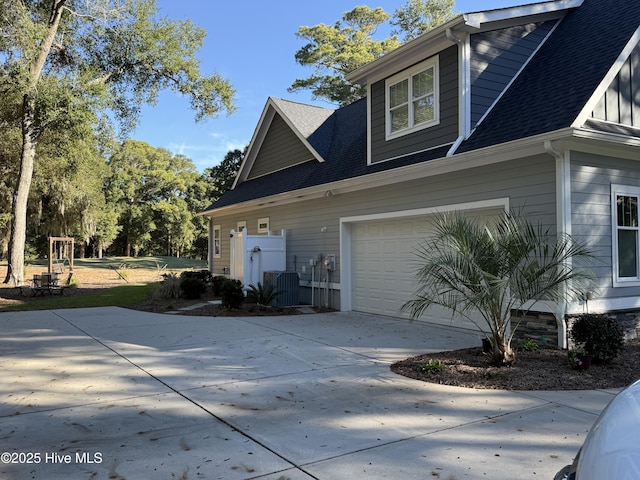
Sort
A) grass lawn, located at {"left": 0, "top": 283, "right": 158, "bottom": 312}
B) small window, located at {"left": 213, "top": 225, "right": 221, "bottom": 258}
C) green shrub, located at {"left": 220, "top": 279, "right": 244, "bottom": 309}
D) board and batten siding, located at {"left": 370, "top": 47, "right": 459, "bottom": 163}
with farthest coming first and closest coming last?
small window, located at {"left": 213, "top": 225, "right": 221, "bottom": 258}
grass lawn, located at {"left": 0, "top": 283, "right": 158, "bottom": 312}
green shrub, located at {"left": 220, "top": 279, "right": 244, "bottom": 309}
board and batten siding, located at {"left": 370, "top": 47, "right": 459, "bottom": 163}

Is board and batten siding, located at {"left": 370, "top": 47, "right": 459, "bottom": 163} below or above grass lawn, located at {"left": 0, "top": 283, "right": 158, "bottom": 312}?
above

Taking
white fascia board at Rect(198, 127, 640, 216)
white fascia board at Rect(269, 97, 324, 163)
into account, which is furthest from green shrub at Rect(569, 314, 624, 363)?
white fascia board at Rect(269, 97, 324, 163)

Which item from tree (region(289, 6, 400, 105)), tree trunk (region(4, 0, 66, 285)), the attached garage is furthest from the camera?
tree (region(289, 6, 400, 105))

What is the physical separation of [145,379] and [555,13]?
1030 centimetres

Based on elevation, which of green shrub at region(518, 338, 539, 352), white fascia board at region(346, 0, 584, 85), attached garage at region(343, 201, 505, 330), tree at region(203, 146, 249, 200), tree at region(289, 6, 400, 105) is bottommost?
green shrub at region(518, 338, 539, 352)

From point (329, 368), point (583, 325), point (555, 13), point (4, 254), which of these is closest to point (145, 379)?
point (329, 368)

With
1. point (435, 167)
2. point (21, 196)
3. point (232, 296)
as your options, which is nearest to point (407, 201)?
point (435, 167)

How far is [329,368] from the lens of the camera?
19.8ft

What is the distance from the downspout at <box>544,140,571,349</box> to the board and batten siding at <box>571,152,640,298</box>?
14 centimetres

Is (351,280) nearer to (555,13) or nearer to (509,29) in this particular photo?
(509,29)

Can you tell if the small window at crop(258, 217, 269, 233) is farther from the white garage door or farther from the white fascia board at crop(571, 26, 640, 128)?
the white fascia board at crop(571, 26, 640, 128)

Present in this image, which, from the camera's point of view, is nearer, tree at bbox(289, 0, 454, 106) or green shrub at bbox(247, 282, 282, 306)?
green shrub at bbox(247, 282, 282, 306)

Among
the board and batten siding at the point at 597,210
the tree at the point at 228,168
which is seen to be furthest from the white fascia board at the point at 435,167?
the tree at the point at 228,168

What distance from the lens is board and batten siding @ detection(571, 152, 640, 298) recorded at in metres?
6.99
